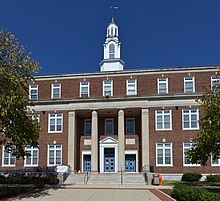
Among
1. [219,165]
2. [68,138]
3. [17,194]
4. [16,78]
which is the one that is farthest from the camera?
[68,138]

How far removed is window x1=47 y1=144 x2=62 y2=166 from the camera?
3788 cm

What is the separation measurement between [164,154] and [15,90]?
74.5 ft

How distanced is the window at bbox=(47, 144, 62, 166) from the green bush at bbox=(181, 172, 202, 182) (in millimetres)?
14630

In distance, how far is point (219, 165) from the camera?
34375 mm

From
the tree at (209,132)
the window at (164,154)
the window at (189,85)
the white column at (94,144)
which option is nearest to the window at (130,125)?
the window at (164,154)

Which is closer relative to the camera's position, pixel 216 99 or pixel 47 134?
pixel 216 99

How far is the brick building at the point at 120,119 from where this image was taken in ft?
117

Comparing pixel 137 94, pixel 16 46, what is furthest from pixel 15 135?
pixel 137 94

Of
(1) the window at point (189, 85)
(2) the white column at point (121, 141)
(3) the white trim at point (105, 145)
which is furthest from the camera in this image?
(3) the white trim at point (105, 145)

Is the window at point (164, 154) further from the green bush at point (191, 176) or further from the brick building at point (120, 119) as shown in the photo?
the green bush at point (191, 176)

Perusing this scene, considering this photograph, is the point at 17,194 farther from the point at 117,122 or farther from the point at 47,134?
the point at 117,122

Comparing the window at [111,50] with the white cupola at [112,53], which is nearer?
the white cupola at [112,53]

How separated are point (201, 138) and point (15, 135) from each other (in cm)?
1078

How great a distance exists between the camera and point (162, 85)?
37.8 m
